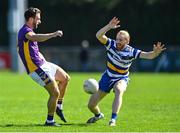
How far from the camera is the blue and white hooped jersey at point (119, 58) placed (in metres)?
14.5

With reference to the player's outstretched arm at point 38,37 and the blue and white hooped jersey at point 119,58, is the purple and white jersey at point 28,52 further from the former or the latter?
the blue and white hooped jersey at point 119,58

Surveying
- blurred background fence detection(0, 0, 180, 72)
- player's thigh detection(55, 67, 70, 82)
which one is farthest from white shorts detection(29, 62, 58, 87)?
blurred background fence detection(0, 0, 180, 72)

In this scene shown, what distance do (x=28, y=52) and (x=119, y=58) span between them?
1.79m

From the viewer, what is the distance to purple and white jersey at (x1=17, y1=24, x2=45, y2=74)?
14.2 m

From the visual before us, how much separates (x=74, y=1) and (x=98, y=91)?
4144 cm

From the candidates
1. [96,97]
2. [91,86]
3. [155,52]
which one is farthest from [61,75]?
[155,52]

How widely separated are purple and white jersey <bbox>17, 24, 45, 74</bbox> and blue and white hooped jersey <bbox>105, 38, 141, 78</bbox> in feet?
4.63

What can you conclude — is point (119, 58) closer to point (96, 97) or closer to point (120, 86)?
point (120, 86)

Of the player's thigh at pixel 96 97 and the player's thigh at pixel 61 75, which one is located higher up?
the player's thigh at pixel 61 75

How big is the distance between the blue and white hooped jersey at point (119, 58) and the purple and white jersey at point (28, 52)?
1.41m

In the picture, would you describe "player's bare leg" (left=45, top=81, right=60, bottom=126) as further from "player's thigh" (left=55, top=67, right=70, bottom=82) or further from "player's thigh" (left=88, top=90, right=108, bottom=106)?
"player's thigh" (left=88, top=90, right=108, bottom=106)

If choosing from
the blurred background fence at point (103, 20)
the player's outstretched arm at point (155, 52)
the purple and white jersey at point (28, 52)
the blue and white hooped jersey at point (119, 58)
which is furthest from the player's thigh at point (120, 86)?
the blurred background fence at point (103, 20)

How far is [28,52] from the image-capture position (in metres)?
14.2

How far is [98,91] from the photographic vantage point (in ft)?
48.7
